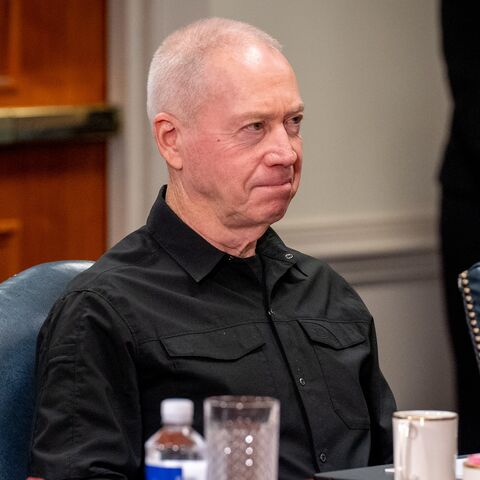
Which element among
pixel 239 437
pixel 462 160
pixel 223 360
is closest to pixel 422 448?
pixel 239 437

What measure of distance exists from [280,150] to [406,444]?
0.62m

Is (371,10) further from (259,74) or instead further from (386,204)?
(259,74)

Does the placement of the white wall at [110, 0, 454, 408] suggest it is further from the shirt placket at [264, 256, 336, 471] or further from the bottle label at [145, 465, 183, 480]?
the bottle label at [145, 465, 183, 480]

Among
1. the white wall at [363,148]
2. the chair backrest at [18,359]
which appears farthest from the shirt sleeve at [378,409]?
the white wall at [363,148]

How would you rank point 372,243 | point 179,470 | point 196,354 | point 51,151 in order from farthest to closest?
point 372,243
point 51,151
point 196,354
point 179,470

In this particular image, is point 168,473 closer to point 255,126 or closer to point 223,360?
point 223,360

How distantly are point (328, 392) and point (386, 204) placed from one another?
1.99m

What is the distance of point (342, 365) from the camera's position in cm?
184

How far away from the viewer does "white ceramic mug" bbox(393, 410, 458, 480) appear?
1286 millimetres

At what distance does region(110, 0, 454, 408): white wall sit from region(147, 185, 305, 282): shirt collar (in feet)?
4.50

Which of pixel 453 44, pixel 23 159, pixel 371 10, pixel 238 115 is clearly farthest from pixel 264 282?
pixel 371 10

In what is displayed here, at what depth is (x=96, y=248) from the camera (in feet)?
10.7

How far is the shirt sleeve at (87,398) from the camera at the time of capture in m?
1.53

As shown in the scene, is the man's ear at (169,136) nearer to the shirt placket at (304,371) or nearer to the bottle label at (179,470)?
the shirt placket at (304,371)
